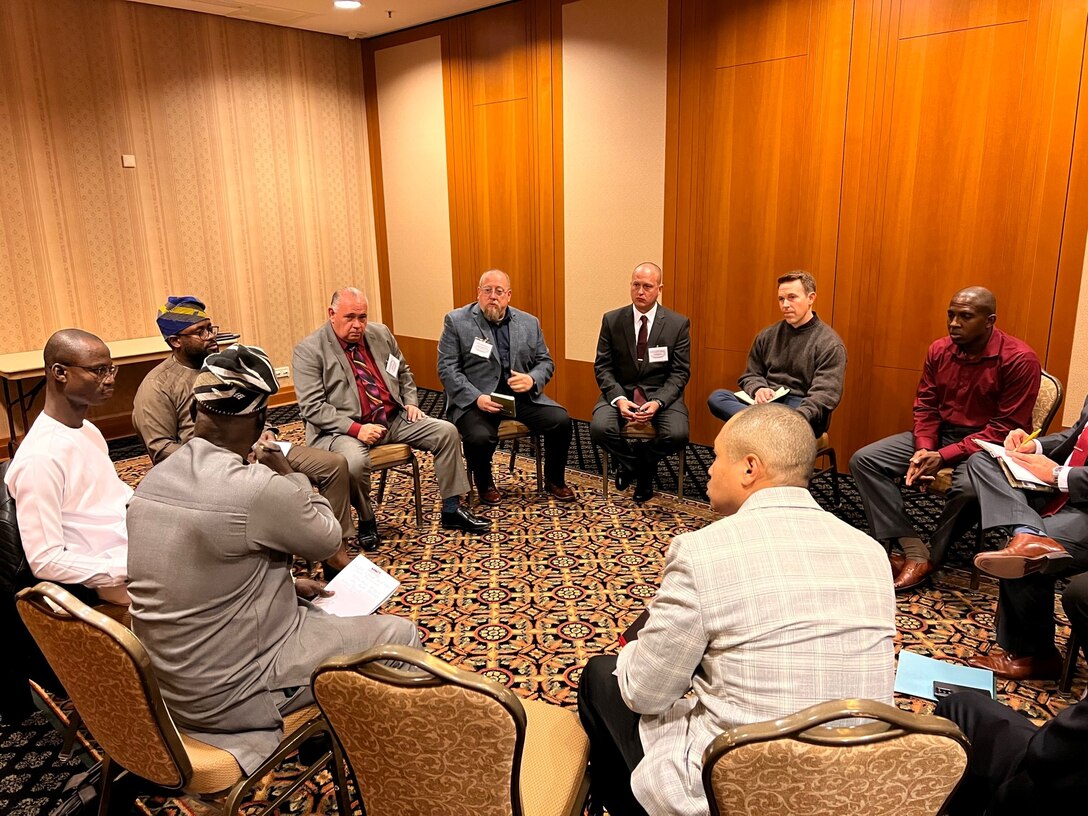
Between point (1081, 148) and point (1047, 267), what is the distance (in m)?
0.61

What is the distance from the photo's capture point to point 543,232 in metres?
6.49

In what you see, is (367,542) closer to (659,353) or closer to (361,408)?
(361,408)

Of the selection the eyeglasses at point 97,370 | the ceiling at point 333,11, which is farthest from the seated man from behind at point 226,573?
the ceiling at point 333,11

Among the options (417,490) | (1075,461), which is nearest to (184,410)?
(417,490)

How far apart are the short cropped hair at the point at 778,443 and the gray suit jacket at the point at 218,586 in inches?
43.4

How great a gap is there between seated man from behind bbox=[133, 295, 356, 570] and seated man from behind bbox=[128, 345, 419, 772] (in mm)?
1419

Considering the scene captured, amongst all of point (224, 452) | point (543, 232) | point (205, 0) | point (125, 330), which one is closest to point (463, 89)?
point (543, 232)

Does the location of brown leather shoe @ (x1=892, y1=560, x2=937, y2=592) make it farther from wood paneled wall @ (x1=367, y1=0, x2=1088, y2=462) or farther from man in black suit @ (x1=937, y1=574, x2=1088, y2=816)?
man in black suit @ (x1=937, y1=574, x2=1088, y2=816)

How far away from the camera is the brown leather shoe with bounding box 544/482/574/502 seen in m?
4.77

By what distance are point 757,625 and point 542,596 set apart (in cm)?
222

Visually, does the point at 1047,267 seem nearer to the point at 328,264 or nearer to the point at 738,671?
the point at 738,671

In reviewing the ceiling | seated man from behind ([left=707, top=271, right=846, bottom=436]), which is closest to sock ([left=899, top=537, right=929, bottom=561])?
seated man from behind ([left=707, top=271, right=846, bottom=436])

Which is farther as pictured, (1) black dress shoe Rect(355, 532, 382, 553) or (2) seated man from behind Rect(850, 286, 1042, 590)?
(1) black dress shoe Rect(355, 532, 382, 553)

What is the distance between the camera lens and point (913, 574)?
3.56 meters
